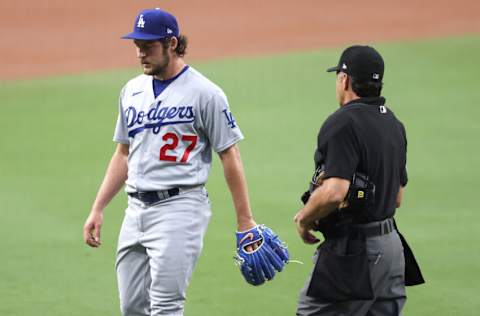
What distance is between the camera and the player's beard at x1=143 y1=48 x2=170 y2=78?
527cm

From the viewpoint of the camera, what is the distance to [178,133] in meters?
5.25

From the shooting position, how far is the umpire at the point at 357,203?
15.2 ft

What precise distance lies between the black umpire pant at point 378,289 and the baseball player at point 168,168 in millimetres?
672

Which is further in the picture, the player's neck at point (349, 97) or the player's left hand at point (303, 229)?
the player's neck at point (349, 97)

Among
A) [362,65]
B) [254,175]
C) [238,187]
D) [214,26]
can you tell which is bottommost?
[254,175]

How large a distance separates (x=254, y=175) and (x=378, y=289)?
5538 mm

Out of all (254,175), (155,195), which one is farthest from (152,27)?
(254,175)

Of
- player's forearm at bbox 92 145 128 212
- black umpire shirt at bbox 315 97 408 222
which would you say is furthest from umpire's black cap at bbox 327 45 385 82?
player's forearm at bbox 92 145 128 212

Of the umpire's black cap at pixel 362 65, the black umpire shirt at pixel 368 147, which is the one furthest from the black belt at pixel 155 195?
the umpire's black cap at pixel 362 65

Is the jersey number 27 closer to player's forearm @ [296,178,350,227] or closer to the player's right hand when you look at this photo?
the player's right hand

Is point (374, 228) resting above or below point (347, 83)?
below

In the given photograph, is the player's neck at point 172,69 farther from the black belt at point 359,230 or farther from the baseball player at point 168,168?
the black belt at point 359,230

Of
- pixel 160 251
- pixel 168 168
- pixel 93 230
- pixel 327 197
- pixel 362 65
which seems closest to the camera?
pixel 327 197

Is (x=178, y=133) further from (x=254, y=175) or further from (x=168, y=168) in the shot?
(x=254, y=175)
